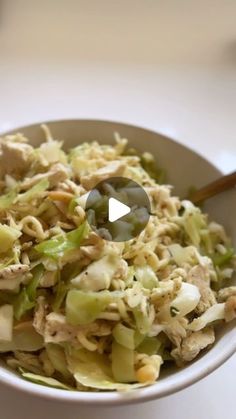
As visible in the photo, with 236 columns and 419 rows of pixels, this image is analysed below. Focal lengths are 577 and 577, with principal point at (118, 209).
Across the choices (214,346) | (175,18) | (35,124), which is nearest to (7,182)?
(35,124)

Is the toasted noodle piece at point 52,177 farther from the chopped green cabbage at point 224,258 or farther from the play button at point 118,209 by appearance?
the chopped green cabbage at point 224,258

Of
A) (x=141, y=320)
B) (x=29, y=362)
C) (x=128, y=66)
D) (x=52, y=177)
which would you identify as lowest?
(x=29, y=362)

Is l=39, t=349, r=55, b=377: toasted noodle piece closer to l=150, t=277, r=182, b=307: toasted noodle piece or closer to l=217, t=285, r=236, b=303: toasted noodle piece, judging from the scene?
l=150, t=277, r=182, b=307: toasted noodle piece

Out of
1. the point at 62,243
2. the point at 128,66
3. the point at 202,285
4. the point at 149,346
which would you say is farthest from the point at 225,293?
the point at 128,66

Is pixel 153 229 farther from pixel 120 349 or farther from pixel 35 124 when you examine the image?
pixel 35 124

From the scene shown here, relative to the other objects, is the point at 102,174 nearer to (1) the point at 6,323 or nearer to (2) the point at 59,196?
(2) the point at 59,196

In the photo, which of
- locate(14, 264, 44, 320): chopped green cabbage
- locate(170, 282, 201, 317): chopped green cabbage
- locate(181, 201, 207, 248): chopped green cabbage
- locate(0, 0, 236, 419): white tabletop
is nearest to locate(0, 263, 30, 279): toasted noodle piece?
locate(14, 264, 44, 320): chopped green cabbage

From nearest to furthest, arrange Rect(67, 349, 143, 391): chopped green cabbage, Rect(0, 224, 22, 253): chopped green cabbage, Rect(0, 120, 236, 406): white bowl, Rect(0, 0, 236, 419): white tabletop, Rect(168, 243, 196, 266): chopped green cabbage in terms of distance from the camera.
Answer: Rect(67, 349, 143, 391): chopped green cabbage → Rect(0, 224, 22, 253): chopped green cabbage → Rect(168, 243, 196, 266): chopped green cabbage → Rect(0, 120, 236, 406): white bowl → Rect(0, 0, 236, 419): white tabletop
